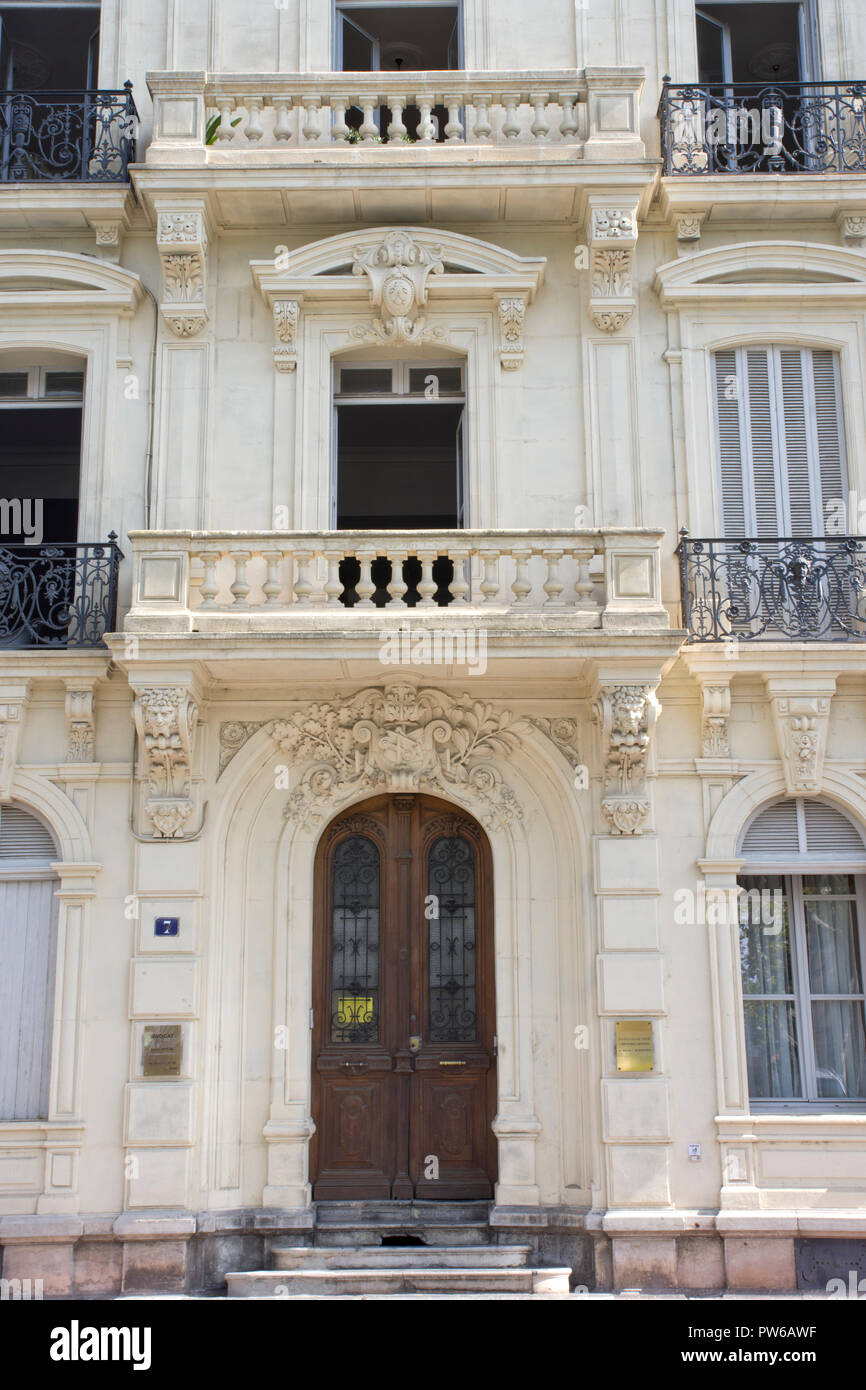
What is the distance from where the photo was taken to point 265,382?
12391 millimetres

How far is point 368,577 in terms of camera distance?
11.2 m

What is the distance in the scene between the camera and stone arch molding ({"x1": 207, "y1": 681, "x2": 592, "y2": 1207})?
11070mm

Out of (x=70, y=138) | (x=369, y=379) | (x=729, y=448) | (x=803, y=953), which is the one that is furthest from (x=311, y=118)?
(x=803, y=953)

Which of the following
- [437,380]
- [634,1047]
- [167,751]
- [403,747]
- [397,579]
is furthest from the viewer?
[437,380]

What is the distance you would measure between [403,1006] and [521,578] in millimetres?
3736

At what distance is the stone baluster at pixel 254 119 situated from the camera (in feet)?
41.1

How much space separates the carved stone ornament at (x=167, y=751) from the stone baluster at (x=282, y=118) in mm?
5322

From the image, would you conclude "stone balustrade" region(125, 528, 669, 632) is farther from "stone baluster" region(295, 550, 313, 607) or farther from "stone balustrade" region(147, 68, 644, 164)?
"stone balustrade" region(147, 68, 644, 164)

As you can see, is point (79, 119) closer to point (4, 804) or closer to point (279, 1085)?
point (4, 804)

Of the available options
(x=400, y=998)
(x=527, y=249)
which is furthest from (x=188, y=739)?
(x=527, y=249)

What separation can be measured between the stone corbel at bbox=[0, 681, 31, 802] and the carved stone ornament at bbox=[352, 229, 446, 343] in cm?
437

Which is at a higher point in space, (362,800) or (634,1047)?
(362,800)

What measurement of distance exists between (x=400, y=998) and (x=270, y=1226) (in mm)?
2067

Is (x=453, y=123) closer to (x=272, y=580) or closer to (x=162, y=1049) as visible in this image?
(x=272, y=580)
